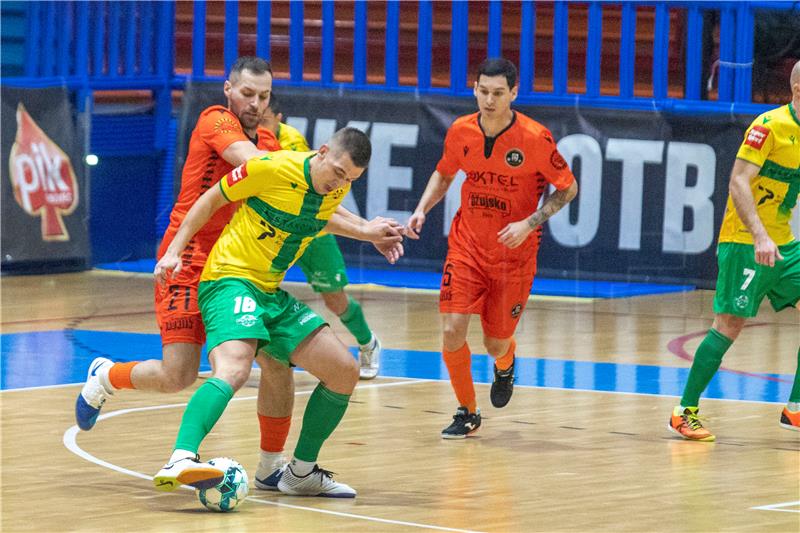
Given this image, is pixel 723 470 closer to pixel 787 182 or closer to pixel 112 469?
pixel 787 182

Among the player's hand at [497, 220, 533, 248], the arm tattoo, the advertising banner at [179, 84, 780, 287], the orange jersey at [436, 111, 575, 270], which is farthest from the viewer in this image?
the advertising banner at [179, 84, 780, 287]

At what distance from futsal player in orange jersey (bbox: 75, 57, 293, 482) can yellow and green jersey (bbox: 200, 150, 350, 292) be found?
33 centimetres

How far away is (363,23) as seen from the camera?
16.9 metres

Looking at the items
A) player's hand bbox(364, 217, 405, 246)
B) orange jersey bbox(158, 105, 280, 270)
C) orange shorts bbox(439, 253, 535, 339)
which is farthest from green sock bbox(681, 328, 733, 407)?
orange jersey bbox(158, 105, 280, 270)

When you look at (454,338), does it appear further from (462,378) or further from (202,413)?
(202,413)

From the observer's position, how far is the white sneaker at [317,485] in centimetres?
707

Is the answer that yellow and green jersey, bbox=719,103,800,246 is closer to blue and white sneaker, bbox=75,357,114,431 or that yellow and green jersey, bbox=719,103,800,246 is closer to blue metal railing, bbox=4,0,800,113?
blue and white sneaker, bbox=75,357,114,431

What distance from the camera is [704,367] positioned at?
8781 mm

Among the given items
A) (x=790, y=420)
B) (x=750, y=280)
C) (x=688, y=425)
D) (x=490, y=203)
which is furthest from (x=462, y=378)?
(x=790, y=420)

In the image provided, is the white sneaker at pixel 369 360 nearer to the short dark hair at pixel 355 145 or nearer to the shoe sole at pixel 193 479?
the short dark hair at pixel 355 145

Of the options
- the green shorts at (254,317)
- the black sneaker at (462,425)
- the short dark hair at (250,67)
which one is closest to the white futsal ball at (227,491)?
the green shorts at (254,317)

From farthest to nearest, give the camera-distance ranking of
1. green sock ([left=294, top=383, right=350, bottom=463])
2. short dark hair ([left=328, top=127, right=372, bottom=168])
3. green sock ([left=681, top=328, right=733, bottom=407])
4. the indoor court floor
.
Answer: green sock ([left=681, top=328, right=733, bottom=407]) < green sock ([left=294, top=383, right=350, bottom=463]) < short dark hair ([left=328, top=127, right=372, bottom=168]) < the indoor court floor

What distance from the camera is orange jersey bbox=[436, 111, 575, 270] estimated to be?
8852mm

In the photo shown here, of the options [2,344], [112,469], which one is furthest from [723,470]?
[2,344]
